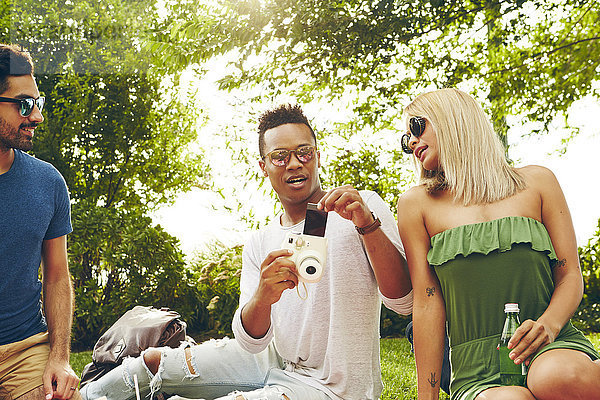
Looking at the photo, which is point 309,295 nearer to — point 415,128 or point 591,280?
point 415,128

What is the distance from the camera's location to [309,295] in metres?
2.85

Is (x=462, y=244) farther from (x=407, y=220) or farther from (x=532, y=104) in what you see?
(x=532, y=104)

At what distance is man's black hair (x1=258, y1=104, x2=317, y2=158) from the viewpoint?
122 inches

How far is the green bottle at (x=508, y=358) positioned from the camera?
2.20 m

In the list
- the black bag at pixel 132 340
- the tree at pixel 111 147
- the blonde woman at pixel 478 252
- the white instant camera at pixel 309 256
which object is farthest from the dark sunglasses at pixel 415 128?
the tree at pixel 111 147

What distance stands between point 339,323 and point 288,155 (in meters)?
0.85

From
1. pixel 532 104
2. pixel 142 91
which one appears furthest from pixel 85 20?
pixel 532 104

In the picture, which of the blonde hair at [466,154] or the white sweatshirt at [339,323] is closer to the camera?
the blonde hair at [466,154]

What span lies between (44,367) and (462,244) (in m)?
2.09

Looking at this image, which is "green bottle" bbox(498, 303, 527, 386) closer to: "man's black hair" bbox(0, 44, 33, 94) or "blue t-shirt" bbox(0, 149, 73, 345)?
"blue t-shirt" bbox(0, 149, 73, 345)

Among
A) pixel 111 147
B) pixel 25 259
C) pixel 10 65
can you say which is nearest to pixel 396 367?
pixel 25 259

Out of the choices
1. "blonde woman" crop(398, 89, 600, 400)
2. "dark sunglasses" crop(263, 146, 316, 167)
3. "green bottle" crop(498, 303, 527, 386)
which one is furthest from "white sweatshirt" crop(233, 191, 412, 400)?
"green bottle" crop(498, 303, 527, 386)

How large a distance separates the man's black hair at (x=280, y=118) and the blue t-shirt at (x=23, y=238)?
1.14 meters

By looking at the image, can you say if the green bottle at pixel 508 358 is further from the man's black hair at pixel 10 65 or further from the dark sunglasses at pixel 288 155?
the man's black hair at pixel 10 65
